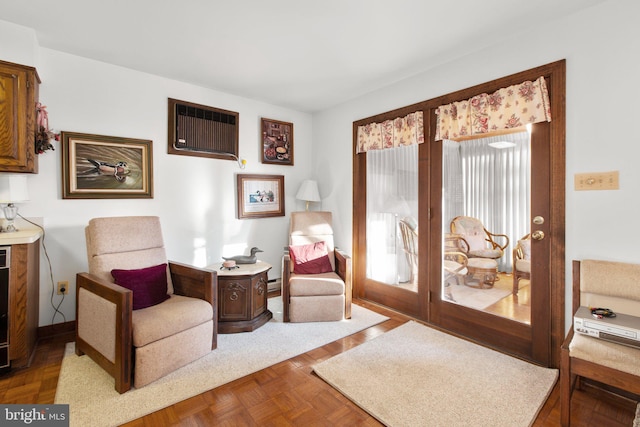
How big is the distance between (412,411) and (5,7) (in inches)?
143

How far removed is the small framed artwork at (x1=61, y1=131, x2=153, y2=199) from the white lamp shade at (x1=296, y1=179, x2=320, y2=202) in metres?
1.73

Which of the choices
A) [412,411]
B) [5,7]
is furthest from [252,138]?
[412,411]

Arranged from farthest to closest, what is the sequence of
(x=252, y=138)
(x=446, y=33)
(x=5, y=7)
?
1. (x=252, y=138)
2. (x=446, y=33)
3. (x=5, y=7)

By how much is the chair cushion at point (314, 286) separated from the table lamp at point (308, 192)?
4.21 feet

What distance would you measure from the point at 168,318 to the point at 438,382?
6.05ft

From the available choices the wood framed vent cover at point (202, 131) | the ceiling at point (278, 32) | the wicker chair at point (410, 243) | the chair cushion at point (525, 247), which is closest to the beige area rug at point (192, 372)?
the wicker chair at point (410, 243)

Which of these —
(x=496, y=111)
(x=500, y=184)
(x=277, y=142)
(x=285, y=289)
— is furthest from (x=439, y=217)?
(x=277, y=142)

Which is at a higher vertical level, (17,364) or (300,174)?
(300,174)

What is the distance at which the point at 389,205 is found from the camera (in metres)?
3.39

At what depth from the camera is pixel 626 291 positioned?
5.95ft

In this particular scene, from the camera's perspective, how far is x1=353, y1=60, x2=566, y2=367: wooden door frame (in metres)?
2.16

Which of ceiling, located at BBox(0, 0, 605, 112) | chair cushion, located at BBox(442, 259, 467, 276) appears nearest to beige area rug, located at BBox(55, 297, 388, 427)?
chair cushion, located at BBox(442, 259, 467, 276)

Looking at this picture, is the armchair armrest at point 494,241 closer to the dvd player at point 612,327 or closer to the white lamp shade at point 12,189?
the dvd player at point 612,327

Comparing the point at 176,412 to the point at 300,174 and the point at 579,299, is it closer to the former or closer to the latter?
the point at 579,299
